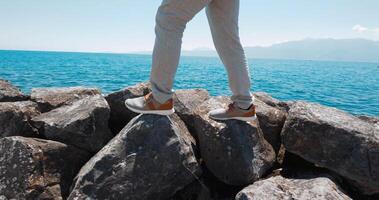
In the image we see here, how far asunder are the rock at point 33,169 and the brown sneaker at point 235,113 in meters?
2.21

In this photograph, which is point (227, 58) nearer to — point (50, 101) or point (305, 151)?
point (305, 151)

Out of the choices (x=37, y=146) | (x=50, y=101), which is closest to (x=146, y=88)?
(x=50, y=101)

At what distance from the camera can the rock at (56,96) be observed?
6211 mm

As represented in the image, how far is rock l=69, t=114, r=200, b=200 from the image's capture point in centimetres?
432

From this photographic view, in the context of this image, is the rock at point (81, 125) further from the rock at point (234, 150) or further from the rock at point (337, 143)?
the rock at point (337, 143)

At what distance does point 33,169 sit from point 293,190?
3.22 metres

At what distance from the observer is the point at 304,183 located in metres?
4.23

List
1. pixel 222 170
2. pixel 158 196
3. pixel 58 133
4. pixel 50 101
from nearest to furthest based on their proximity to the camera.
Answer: pixel 158 196, pixel 222 170, pixel 58 133, pixel 50 101

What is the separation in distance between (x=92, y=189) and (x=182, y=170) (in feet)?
3.64

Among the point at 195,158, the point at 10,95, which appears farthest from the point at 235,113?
the point at 10,95

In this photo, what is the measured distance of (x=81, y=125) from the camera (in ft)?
17.0

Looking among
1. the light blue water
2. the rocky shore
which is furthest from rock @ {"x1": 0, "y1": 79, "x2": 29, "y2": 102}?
the light blue water

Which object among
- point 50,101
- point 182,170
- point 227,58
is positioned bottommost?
point 182,170

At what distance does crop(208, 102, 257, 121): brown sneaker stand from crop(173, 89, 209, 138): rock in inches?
34.7
